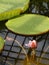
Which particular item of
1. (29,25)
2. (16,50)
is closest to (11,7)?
(29,25)

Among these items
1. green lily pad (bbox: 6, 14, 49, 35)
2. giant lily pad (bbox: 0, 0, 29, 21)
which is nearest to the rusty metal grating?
green lily pad (bbox: 6, 14, 49, 35)

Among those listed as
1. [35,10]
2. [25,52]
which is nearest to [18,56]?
[25,52]

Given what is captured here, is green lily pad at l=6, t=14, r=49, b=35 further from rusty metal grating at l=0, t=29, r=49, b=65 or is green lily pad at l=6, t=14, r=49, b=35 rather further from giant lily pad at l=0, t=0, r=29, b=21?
rusty metal grating at l=0, t=29, r=49, b=65

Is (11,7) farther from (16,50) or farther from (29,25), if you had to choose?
(16,50)

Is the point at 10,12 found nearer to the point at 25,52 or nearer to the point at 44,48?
the point at 25,52

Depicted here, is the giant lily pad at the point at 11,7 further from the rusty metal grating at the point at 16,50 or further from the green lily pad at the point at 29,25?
the rusty metal grating at the point at 16,50

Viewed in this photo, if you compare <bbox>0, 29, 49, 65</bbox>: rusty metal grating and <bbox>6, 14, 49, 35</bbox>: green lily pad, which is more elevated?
<bbox>6, 14, 49, 35</bbox>: green lily pad

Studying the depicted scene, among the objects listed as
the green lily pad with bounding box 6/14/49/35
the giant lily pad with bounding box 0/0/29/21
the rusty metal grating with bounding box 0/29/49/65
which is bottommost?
the rusty metal grating with bounding box 0/29/49/65
